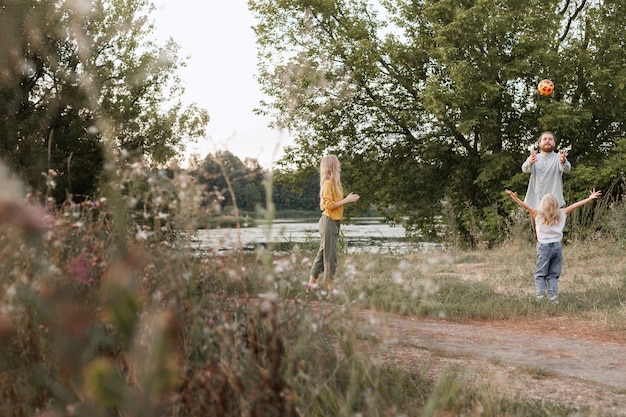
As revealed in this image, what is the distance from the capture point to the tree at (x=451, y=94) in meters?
19.3

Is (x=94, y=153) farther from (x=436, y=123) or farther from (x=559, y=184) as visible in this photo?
(x=559, y=184)

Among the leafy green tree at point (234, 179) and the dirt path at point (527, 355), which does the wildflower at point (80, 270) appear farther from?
the dirt path at point (527, 355)

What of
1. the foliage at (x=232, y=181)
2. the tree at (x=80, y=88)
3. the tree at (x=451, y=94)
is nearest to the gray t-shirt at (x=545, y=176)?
the foliage at (x=232, y=181)

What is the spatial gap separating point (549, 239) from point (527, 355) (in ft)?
10.1

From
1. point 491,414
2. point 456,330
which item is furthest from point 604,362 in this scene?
point 491,414

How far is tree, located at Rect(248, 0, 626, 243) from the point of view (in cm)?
1928

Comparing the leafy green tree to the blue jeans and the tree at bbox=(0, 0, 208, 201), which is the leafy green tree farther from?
the tree at bbox=(0, 0, 208, 201)

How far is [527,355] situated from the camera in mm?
5621

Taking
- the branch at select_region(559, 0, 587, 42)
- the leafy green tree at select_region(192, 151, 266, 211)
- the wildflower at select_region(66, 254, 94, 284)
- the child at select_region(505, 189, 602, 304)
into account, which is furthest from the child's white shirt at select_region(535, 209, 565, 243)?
the branch at select_region(559, 0, 587, 42)

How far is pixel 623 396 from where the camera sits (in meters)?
4.38

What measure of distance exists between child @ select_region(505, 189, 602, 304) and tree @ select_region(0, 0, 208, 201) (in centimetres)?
1525

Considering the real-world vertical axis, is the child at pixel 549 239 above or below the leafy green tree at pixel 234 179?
below

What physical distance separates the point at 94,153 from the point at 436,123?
1291cm

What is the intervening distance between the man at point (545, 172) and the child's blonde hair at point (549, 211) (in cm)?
27
